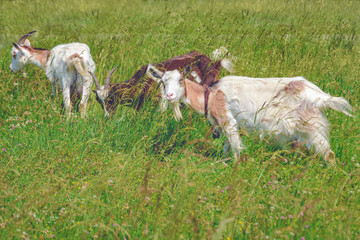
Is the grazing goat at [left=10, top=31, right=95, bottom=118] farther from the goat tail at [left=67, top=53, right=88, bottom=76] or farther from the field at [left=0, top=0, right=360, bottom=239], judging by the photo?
the field at [left=0, top=0, right=360, bottom=239]

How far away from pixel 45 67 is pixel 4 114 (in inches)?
46.7

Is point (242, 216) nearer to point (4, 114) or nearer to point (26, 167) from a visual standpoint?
point (26, 167)

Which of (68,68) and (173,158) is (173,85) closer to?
(173,158)

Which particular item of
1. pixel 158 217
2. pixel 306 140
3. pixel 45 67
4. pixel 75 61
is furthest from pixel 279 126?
pixel 45 67

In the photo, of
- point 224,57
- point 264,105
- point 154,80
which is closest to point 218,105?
point 264,105

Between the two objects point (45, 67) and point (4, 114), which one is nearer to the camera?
point (4, 114)

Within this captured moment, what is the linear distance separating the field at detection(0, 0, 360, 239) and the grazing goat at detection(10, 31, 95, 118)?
0.63 ft

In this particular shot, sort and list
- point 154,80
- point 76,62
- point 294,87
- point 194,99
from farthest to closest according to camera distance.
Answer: point 76,62 < point 154,80 < point 194,99 < point 294,87

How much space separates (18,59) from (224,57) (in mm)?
3025

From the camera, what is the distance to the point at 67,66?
226 inches

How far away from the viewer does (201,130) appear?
4.64 m

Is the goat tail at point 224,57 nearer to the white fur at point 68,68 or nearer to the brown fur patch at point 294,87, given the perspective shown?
the brown fur patch at point 294,87

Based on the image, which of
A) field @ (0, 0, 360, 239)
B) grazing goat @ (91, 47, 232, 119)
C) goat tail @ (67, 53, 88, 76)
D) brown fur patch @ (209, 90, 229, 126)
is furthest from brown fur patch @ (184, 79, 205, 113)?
goat tail @ (67, 53, 88, 76)

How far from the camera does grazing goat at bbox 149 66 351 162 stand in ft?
12.8
